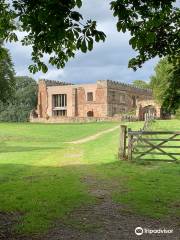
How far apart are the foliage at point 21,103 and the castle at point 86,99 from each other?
11.1ft

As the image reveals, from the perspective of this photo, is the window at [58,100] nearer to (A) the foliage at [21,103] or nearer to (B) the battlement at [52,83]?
(B) the battlement at [52,83]

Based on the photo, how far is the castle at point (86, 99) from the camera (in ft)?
285

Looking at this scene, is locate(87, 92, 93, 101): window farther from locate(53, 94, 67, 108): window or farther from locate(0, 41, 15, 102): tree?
locate(0, 41, 15, 102): tree

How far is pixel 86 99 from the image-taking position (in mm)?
89188

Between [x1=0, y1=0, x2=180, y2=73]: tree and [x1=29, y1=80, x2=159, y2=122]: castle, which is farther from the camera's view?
[x1=29, y1=80, x2=159, y2=122]: castle

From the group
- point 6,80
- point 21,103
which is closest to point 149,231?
point 6,80

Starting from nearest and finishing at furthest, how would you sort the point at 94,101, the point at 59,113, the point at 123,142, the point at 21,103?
the point at 123,142, the point at 94,101, the point at 59,113, the point at 21,103

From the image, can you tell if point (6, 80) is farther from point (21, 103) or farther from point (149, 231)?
point (149, 231)

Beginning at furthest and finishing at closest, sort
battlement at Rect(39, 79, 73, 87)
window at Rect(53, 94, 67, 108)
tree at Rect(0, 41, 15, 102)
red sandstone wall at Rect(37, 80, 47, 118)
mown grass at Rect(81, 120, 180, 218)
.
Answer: battlement at Rect(39, 79, 73, 87), red sandstone wall at Rect(37, 80, 47, 118), window at Rect(53, 94, 67, 108), tree at Rect(0, 41, 15, 102), mown grass at Rect(81, 120, 180, 218)

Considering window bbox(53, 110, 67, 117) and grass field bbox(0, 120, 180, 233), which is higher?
window bbox(53, 110, 67, 117)

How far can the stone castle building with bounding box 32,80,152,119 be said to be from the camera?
8694 centimetres

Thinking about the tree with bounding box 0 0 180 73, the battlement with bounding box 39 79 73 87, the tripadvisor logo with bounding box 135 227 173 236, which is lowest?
the tripadvisor logo with bounding box 135 227 173 236

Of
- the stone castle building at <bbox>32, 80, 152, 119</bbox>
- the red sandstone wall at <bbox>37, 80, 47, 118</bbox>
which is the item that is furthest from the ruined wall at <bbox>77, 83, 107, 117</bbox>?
the red sandstone wall at <bbox>37, 80, 47, 118</bbox>

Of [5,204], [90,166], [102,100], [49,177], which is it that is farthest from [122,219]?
[102,100]
